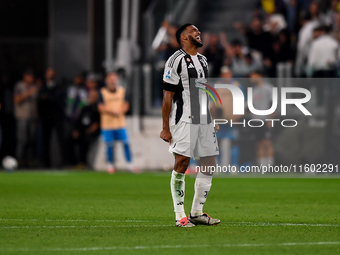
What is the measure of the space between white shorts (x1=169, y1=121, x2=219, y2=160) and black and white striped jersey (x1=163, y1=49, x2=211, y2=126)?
0.21 ft

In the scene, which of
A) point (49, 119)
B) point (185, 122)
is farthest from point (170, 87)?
point (49, 119)

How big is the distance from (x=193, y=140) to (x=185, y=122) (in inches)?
8.3

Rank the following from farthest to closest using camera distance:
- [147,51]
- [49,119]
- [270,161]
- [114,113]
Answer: [147,51]
[49,119]
[114,113]
[270,161]

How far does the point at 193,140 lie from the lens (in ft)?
26.0

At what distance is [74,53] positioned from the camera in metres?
21.7

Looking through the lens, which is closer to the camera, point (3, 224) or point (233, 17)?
point (3, 224)

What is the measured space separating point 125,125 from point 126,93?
0.84 m

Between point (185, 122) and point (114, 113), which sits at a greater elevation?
point (185, 122)

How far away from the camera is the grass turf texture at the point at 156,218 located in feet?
21.9

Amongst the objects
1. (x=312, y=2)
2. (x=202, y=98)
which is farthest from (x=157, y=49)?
(x=202, y=98)

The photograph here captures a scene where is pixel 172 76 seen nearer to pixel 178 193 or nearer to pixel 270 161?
pixel 178 193

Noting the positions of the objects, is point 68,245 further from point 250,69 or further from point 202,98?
point 250,69

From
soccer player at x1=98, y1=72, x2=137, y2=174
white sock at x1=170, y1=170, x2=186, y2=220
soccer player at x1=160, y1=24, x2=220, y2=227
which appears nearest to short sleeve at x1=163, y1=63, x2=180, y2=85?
soccer player at x1=160, y1=24, x2=220, y2=227

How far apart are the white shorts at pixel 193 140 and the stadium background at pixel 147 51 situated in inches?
326
